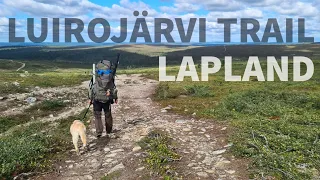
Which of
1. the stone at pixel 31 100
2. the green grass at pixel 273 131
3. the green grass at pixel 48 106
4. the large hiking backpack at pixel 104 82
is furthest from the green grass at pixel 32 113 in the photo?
the green grass at pixel 273 131

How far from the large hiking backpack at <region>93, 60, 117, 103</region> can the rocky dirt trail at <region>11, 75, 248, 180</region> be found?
141 cm

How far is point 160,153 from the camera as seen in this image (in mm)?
8820

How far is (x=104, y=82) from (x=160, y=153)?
3316mm

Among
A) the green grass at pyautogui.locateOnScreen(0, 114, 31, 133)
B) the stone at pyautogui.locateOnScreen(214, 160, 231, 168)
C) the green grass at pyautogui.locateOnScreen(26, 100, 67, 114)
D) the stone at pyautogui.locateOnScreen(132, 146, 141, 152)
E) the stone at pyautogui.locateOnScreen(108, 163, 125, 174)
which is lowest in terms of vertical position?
the stone at pyautogui.locateOnScreen(108, 163, 125, 174)

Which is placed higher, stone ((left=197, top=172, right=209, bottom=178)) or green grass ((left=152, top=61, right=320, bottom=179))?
green grass ((left=152, top=61, right=320, bottom=179))

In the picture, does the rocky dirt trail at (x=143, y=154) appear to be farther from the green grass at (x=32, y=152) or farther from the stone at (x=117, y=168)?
the green grass at (x=32, y=152)

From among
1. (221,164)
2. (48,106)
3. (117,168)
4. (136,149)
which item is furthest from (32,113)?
(221,164)

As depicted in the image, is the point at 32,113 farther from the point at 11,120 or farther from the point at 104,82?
the point at 104,82

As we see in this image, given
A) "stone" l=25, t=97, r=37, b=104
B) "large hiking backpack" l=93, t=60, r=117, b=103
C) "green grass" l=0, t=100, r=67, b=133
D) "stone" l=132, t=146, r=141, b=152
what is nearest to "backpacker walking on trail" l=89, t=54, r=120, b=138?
"large hiking backpack" l=93, t=60, r=117, b=103

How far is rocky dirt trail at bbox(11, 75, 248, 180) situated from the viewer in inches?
309

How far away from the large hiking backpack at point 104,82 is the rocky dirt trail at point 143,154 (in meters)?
1.41

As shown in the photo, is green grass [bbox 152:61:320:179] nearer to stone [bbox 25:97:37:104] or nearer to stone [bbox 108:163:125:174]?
stone [bbox 108:163:125:174]

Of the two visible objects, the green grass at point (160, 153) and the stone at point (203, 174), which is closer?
the stone at point (203, 174)

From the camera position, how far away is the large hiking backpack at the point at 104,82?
35.3ft
